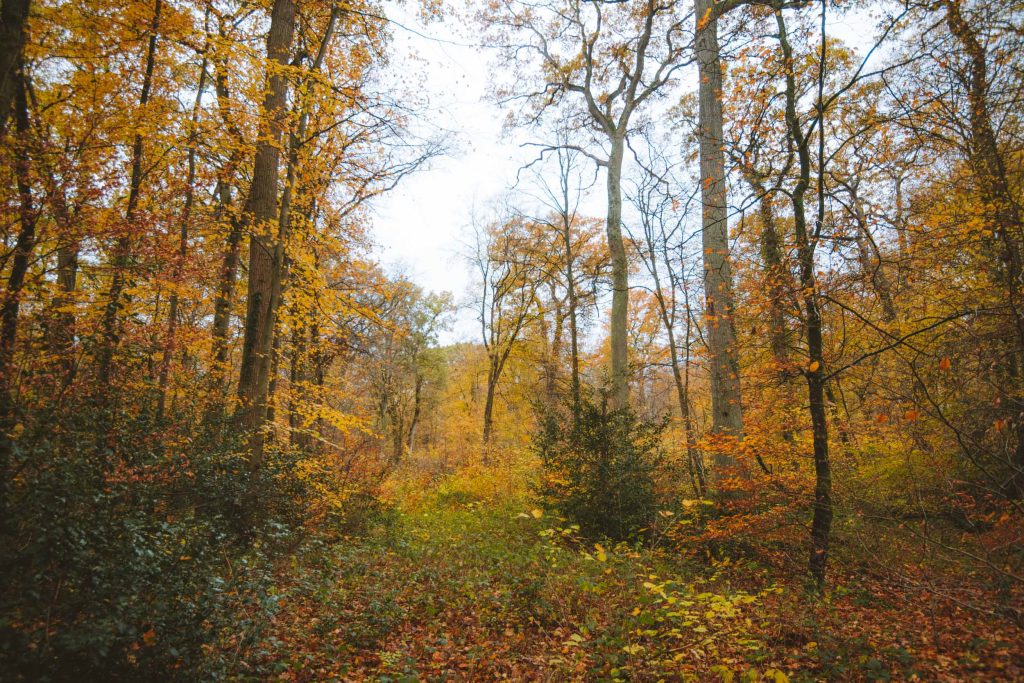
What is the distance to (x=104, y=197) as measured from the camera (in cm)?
605

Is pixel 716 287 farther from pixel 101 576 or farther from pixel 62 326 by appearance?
pixel 62 326

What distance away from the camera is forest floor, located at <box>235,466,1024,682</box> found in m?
3.60

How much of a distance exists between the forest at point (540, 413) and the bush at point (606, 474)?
6cm

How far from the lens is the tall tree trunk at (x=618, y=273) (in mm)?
11062

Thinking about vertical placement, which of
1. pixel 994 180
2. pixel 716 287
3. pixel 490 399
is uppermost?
pixel 994 180

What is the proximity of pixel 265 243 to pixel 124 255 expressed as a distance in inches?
70.8

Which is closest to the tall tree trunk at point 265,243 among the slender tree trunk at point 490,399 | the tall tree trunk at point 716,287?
the tall tree trunk at point 716,287

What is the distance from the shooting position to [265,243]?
25.0ft

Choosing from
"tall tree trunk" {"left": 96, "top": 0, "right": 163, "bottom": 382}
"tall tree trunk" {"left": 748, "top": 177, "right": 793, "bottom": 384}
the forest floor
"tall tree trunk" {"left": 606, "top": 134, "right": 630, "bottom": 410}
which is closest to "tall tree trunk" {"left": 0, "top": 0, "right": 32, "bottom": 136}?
"tall tree trunk" {"left": 96, "top": 0, "right": 163, "bottom": 382}

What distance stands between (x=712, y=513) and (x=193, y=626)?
22.7ft

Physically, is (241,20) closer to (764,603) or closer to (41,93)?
(41,93)

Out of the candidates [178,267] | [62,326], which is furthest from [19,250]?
[178,267]

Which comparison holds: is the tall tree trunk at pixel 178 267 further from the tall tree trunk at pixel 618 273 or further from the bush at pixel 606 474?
the tall tree trunk at pixel 618 273

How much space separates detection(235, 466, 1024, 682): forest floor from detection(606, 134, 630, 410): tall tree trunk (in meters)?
4.69
